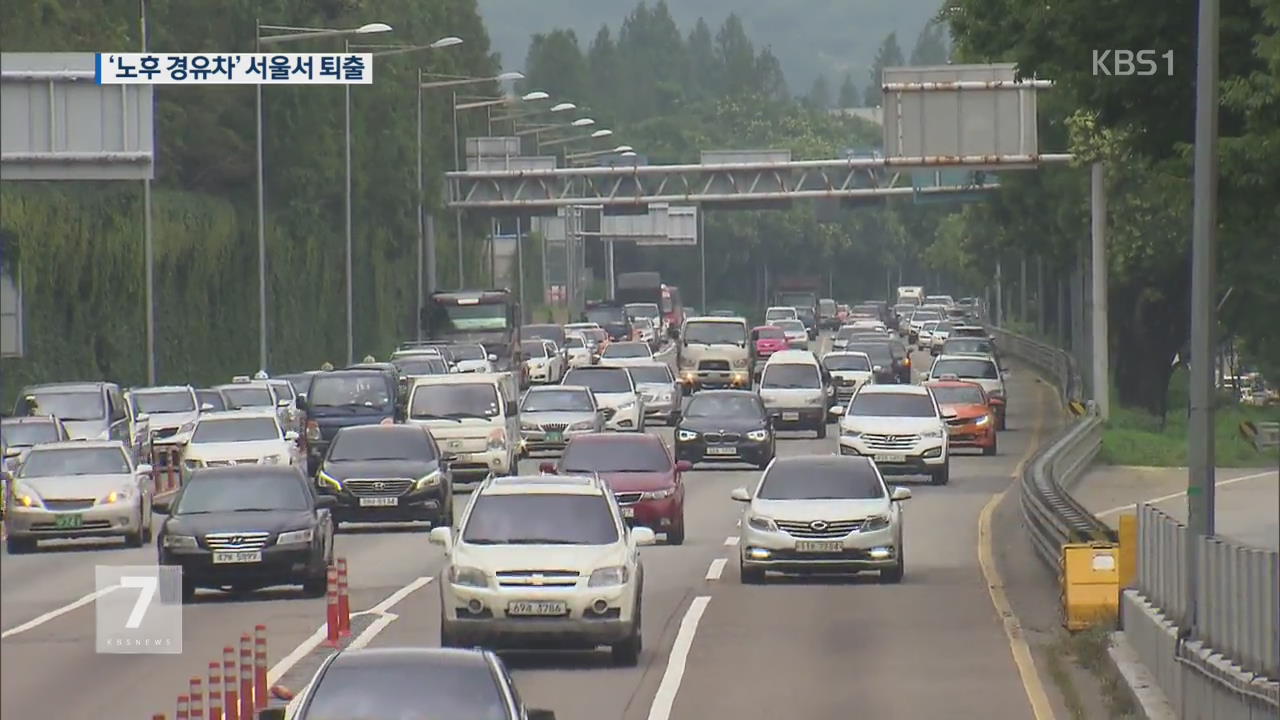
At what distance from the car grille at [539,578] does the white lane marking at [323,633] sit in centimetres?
183

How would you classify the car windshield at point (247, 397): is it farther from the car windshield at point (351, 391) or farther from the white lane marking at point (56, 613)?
the white lane marking at point (56, 613)

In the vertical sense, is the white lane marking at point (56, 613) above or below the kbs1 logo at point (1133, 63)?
below

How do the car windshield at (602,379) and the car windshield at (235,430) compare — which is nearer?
the car windshield at (235,430)

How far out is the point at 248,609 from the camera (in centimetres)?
2616

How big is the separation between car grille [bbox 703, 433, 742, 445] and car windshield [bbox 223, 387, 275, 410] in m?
8.65

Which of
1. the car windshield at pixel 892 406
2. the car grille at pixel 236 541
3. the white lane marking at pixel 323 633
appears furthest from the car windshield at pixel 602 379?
the car grille at pixel 236 541

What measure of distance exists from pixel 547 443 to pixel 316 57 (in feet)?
59.7

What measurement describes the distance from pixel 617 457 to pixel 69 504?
7.19 metres

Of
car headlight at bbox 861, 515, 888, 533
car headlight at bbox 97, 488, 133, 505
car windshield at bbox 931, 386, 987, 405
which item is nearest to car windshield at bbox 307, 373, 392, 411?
car windshield at bbox 931, 386, 987, 405

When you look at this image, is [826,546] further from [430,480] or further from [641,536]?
[430,480]

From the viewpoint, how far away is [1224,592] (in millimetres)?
15516

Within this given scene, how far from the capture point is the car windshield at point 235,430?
1613 inches

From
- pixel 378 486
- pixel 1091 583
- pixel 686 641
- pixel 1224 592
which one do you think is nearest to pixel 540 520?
pixel 686 641
